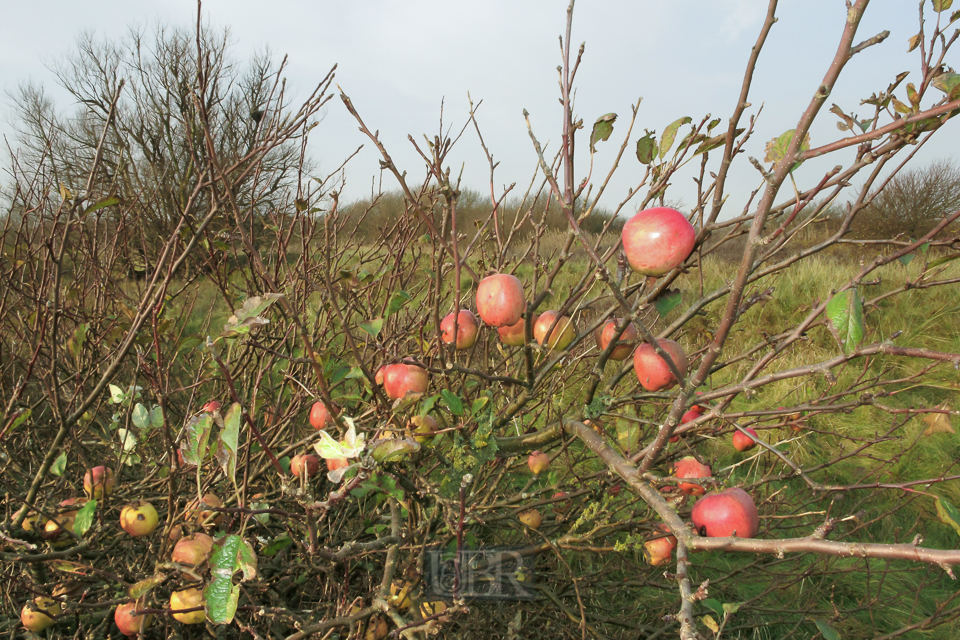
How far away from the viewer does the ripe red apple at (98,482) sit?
126 centimetres

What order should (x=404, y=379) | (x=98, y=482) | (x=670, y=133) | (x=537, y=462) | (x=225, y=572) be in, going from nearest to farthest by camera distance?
(x=225, y=572)
(x=670, y=133)
(x=404, y=379)
(x=98, y=482)
(x=537, y=462)

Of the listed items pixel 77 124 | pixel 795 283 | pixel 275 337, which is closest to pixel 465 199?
pixel 795 283

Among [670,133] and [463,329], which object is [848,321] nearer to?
[670,133]

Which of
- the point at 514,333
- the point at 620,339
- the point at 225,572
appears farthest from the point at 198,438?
the point at 620,339

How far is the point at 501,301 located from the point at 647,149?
0.40 metres

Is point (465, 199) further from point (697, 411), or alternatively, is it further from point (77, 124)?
point (697, 411)

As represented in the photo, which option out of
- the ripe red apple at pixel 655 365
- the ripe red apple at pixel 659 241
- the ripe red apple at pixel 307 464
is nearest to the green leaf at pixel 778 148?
the ripe red apple at pixel 659 241

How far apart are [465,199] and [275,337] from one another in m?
10.1

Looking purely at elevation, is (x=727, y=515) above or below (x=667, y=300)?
below

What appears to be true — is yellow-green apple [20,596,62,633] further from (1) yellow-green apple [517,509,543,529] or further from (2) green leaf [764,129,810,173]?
(2) green leaf [764,129,810,173]

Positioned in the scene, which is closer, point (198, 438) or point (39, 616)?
point (198, 438)

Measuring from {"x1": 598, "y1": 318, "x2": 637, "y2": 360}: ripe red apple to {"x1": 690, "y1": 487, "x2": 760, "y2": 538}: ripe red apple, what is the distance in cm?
32

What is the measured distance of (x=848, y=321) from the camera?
578mm

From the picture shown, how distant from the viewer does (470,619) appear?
1.45 meters
